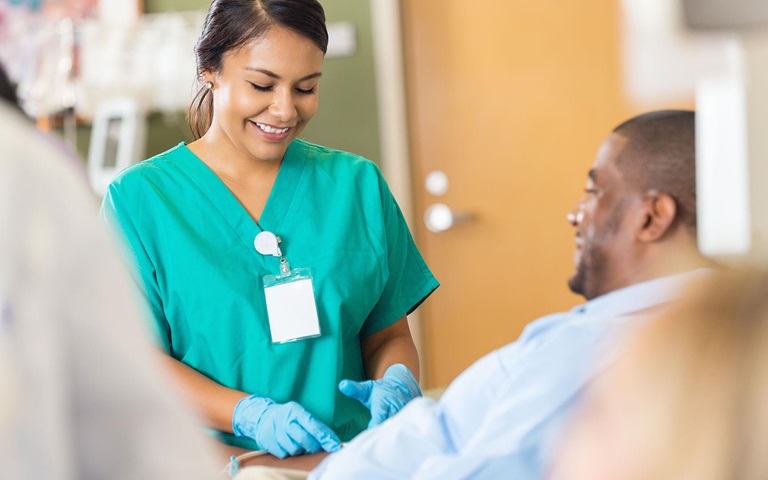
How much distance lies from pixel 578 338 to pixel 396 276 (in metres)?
0.60

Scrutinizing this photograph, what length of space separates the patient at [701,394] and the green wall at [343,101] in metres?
2.21

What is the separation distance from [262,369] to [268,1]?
1.89 feet

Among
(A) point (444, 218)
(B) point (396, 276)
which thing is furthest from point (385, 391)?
(A) point (444, 218)

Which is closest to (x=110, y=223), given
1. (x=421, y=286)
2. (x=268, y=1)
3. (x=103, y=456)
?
(x=268, y=1)

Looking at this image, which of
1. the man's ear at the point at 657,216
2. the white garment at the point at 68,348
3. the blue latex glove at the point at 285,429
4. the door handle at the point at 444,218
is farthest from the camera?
the door handle at the point at 444,218

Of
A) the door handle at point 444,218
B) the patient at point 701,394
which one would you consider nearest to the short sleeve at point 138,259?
the patient at point 701,394

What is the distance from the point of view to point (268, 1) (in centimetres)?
154

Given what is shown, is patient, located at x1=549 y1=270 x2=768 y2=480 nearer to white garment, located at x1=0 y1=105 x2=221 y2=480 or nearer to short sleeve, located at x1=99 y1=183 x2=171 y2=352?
white garment, located at x1=0 y1=105 x2=221 y2=480

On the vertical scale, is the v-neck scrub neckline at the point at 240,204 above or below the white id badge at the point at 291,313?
above

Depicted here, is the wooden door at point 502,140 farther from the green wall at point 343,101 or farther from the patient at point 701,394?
the patient at point 701,394

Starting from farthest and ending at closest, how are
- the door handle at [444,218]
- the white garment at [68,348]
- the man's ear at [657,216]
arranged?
A: the door handle at [444,218] < the man's ear at [657,216] < the white garment at [68,348]

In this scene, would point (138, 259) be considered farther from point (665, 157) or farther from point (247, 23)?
point (665, 157)

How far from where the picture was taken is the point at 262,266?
153 centimetres

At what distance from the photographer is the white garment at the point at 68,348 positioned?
1.65 feet
